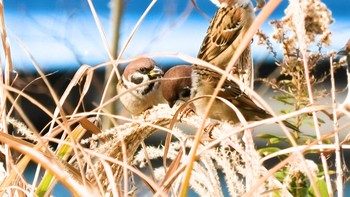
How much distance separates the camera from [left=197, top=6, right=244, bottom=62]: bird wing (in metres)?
2.10

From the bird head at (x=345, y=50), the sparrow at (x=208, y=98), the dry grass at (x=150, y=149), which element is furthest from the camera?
the sparrow at (x=208, y=98)

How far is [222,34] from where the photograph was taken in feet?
7.04

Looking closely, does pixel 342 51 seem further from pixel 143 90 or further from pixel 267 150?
pixel 143 90

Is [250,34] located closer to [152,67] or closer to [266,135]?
[266,135]

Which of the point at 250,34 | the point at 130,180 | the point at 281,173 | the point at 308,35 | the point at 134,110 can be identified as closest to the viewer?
the point at 250,34

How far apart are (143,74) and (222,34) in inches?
13.0

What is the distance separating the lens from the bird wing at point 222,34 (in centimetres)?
210

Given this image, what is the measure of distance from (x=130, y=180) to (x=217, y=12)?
1.42 m

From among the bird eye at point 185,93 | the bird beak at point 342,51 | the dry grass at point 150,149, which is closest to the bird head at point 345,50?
the bird beak at point 342,51

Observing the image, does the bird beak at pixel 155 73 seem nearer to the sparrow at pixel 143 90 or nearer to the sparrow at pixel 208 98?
the sparrow at pixel 143 90

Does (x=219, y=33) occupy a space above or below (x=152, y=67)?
above

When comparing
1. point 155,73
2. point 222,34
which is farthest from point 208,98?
point 222,34

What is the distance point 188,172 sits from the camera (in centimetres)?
49

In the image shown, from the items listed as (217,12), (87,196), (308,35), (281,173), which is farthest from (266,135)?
(87,196)
